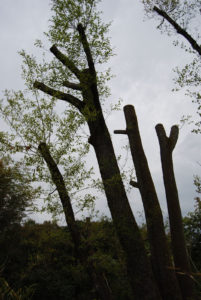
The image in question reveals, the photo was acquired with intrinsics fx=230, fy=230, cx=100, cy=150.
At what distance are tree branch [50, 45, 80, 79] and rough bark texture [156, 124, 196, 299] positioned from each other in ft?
10.8

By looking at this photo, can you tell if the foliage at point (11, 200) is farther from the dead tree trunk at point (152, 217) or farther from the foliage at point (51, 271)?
the dead tree trunk at point (152, 217)

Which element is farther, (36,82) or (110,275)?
(110,275)

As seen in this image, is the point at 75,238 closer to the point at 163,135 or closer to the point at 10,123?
the point at 10,123

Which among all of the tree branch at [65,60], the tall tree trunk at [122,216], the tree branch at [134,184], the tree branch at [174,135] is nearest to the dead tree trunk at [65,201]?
the tall tree trunk at [122,216]

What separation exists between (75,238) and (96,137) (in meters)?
2.77

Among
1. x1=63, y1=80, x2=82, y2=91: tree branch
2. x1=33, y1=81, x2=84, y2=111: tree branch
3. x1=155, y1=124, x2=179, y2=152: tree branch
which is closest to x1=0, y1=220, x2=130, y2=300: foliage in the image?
x1=155, y1=124, x2=179, y2=152: tree branch

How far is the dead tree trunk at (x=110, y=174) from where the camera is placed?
536 centimetres

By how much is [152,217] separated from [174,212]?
0.84 meters

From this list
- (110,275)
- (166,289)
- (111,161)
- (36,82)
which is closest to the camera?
(166,289)

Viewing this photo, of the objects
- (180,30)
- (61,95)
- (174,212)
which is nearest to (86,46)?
(61,95)

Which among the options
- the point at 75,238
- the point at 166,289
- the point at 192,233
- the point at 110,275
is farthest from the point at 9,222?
the point at 192,233

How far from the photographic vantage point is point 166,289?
18.7ft

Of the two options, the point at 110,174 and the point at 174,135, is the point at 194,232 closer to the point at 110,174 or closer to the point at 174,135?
the point at 174,135

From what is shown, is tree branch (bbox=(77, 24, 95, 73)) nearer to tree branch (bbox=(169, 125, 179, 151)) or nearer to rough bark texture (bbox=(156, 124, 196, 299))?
rough bark texture (bbox=(156, 124, 196, 299))
